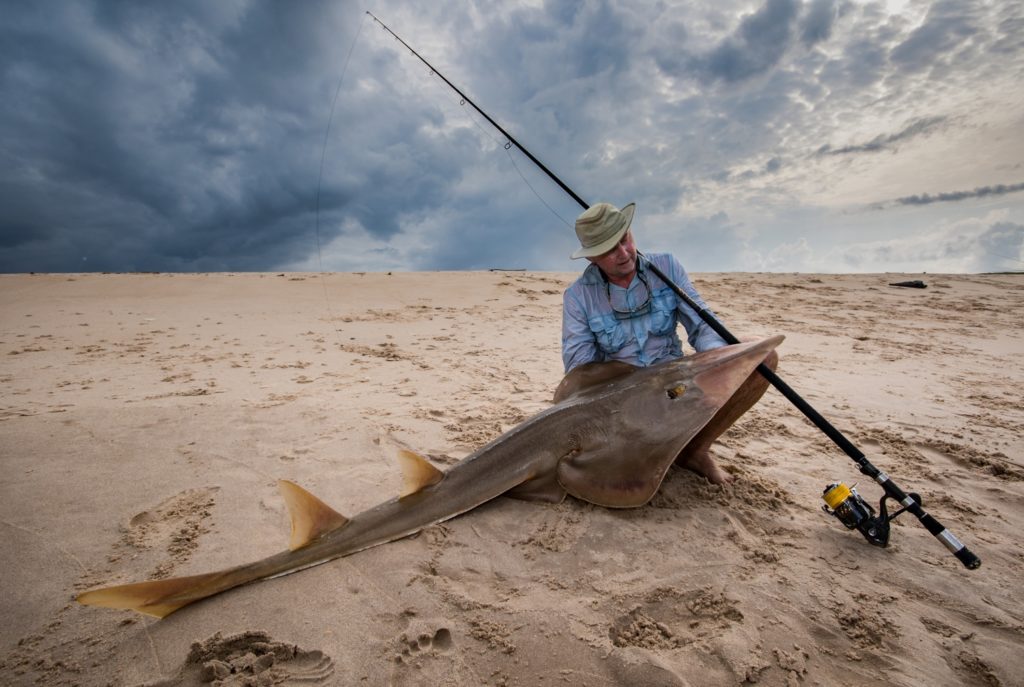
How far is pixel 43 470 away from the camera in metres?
3.34

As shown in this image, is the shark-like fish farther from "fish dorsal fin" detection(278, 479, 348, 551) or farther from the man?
the man

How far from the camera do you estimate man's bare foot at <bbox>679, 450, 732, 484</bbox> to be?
3047mm

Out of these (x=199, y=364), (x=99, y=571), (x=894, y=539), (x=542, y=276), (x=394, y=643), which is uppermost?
(x=542, y=276)

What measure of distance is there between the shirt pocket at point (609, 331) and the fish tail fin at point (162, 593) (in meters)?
2.64

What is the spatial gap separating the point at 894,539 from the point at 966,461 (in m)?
1.51

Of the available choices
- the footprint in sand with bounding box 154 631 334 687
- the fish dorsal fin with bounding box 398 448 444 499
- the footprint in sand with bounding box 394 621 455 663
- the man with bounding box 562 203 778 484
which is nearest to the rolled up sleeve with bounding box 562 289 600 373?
the man with bounding box 562 203 778 484

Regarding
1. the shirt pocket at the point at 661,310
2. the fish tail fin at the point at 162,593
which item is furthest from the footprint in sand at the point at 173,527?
the shirt pocket at the point at 661,310

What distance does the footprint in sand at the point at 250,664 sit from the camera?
1787mm

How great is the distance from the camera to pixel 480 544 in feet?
8.26

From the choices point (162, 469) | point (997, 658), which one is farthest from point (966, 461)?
point (162, 469)

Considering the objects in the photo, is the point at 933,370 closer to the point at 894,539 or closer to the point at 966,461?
the point at 966,461

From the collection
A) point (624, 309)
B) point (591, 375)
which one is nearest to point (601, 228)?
point (624, 309)

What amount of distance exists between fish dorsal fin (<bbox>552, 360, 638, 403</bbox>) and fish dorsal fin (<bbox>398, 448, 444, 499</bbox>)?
1.05m

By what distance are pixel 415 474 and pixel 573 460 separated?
0.88 metres
